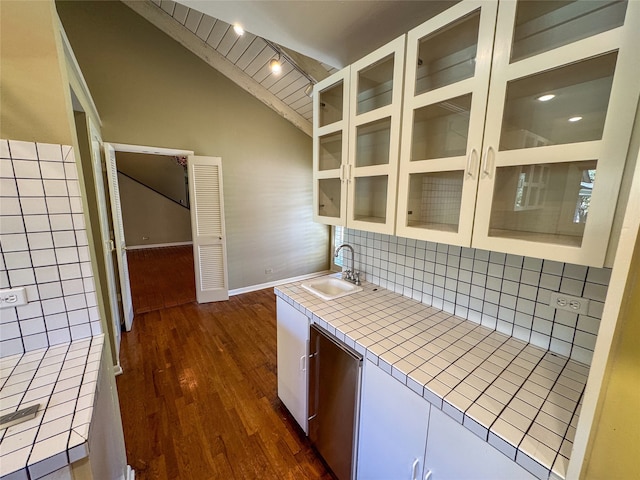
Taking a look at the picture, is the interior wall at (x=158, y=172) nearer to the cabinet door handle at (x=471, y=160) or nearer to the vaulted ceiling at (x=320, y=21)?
the vaulted ceiling at (x=320, y=21)

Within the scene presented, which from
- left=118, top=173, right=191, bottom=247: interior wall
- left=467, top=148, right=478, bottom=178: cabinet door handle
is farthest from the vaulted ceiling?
left=118, top=173, right=191, bottom=247: interior wall

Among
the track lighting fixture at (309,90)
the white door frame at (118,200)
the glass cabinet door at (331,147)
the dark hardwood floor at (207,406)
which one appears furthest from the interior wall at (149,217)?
the glass cabinet door at (331,147)

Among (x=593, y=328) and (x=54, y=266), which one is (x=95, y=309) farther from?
(x=593, y=328)

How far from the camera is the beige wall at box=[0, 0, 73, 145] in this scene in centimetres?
94

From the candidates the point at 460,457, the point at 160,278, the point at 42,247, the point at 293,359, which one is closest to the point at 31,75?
the point at 42,247

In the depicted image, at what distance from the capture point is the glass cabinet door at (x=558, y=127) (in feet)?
2.38

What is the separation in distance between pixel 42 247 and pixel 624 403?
1.84 m

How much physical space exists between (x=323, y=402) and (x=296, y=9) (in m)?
2.14

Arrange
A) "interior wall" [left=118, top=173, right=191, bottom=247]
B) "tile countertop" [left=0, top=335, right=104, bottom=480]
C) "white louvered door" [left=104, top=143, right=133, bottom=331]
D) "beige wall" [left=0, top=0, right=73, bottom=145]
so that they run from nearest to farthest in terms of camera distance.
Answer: "tile countertop" [left=0, top=335, right=104, bottom=480], "beige wall" [left=0, top=0, right=73, bottom=145], "white louvered door" [left=104, top=143, right=133, bottom=331], "interior wall" [left=118, top=173, right=191, bottom=247]

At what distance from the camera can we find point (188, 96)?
131 inches

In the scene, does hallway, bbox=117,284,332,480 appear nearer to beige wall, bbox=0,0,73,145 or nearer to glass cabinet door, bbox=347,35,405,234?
glass cabinet door, bbox=347,35,405,234

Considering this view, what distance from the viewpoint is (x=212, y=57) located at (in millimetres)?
3338

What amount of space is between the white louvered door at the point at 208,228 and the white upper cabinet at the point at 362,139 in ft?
7.17

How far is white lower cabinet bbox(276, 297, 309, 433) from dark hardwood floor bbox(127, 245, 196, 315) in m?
2.54
